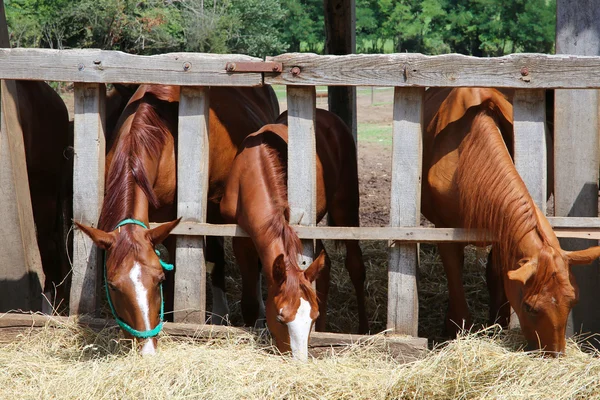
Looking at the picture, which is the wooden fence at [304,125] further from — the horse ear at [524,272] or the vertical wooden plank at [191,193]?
the horse ear at [524,272]

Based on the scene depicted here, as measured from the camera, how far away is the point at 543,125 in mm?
4277

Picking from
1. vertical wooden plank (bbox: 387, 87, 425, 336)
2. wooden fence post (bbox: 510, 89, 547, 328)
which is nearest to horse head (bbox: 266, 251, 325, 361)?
vertical wooden plank (bbox: 387, 87, 425, 336)

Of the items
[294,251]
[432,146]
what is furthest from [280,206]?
[432,146]

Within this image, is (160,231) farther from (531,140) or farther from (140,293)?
(531,140)

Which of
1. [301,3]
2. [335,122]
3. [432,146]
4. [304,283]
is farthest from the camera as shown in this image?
[301,3]

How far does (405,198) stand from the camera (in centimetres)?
440

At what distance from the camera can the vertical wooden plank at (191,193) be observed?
4.54 metres

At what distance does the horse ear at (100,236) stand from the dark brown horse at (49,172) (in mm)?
1902

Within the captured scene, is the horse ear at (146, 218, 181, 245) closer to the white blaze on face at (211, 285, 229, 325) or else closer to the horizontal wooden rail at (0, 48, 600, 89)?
the horizontal wooden rail at (0, 48, 600, 89)

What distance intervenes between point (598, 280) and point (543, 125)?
1.04 m

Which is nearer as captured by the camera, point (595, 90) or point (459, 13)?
point (595, 90)

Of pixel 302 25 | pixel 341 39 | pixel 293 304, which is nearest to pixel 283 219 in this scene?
pixel 293 304

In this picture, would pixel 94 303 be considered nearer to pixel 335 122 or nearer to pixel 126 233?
pixel 126 233

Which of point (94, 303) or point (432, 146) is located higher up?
point (432, 146)
